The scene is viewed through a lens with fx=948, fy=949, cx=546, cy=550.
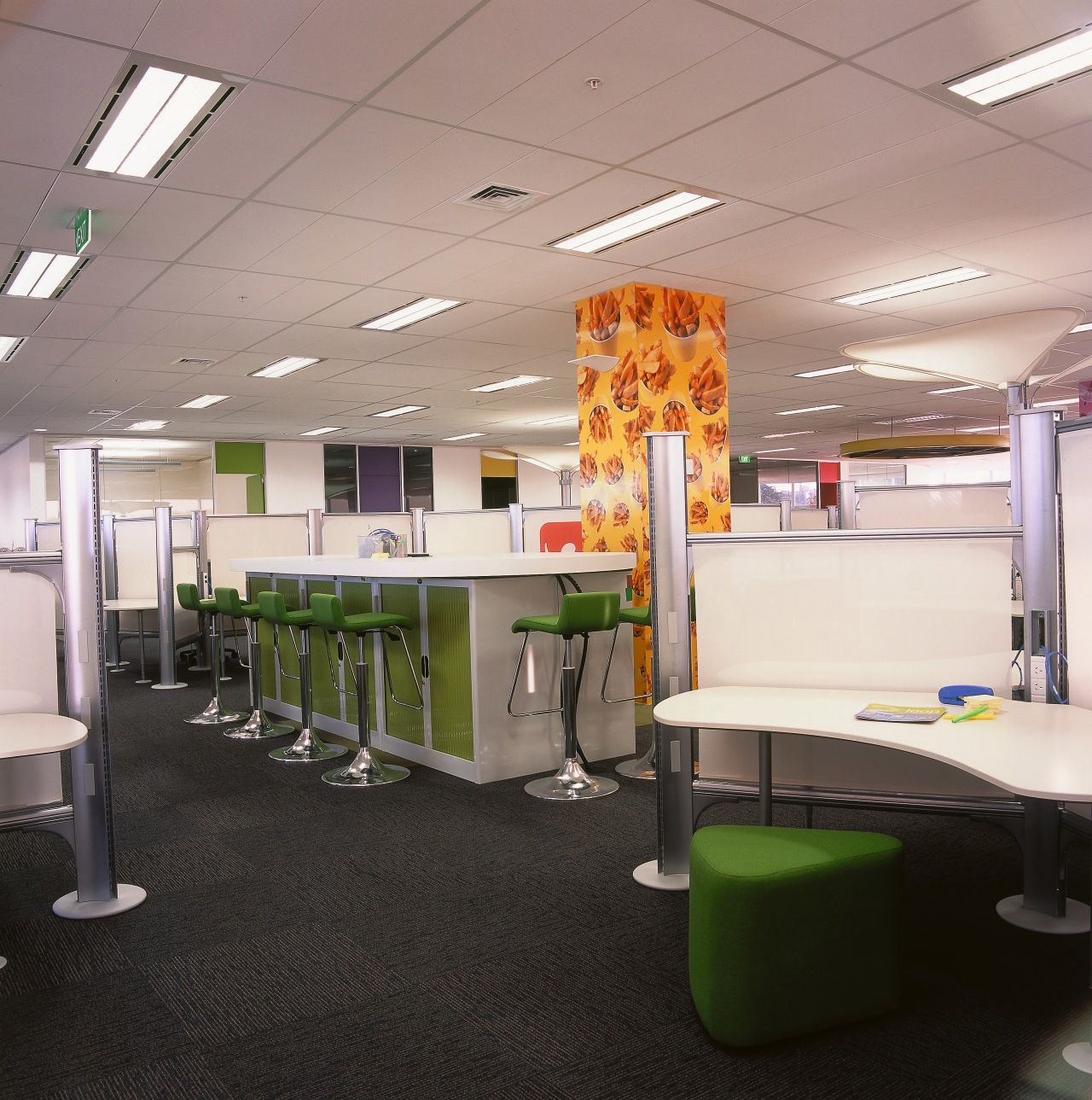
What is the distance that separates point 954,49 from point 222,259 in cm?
402

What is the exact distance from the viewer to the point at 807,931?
2174 mm

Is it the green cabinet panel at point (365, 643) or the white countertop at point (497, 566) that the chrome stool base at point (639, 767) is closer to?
the white countertop at point (497, 566)

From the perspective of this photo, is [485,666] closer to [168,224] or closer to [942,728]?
[942,728]

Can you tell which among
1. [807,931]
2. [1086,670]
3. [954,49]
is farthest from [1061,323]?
[807,931]

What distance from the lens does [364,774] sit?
469cm

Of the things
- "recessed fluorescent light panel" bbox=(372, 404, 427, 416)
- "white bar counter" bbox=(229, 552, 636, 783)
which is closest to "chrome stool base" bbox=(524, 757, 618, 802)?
"white bar counter" bbox=(229, 552, 636, 783)

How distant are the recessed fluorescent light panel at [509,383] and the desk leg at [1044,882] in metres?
7.76

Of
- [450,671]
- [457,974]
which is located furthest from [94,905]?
[450,671]

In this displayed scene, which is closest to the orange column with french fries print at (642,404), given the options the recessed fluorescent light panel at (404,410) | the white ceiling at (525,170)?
the white ceiling at (525,170)

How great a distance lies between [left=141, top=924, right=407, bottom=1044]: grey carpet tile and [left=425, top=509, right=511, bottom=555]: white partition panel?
5465 millimetres

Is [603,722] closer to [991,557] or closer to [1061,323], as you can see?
[991,557]

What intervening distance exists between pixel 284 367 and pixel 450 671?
542 centimetres

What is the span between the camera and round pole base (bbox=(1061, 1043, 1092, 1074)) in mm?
2012

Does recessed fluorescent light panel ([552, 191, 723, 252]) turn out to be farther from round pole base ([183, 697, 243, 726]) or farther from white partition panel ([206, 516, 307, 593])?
white partition panel ([206, 516, 307, 593])
